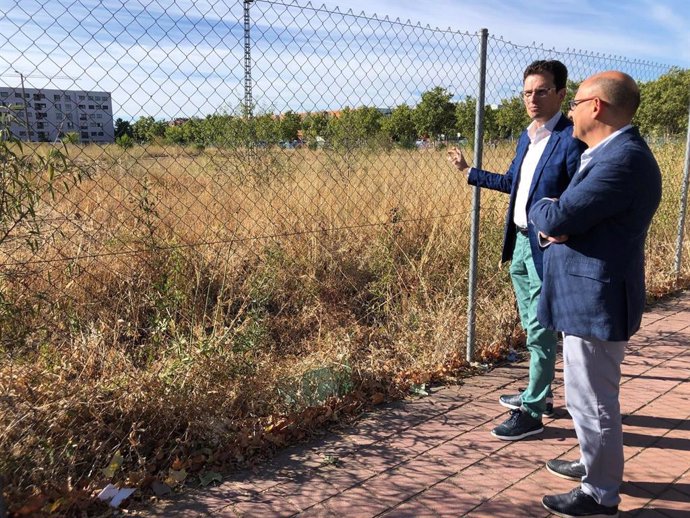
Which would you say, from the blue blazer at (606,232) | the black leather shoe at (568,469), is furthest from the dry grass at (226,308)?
the blue blazer at (606,232)

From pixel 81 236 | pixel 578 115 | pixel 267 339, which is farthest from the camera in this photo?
pixel 81 236

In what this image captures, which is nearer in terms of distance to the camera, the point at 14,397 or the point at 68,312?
the point at 14,397

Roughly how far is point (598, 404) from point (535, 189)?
118cm

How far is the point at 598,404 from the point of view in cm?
239

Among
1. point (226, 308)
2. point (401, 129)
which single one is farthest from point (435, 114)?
point (226, 308)

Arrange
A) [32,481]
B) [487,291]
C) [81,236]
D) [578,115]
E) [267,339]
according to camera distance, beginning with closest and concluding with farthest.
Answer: [578,115], [32,481], [267,339], [81,236], [487,291]

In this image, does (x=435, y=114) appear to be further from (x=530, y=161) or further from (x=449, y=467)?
(x=449, y=467)

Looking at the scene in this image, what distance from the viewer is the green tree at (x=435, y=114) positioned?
501 centimetres

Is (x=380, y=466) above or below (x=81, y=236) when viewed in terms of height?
below

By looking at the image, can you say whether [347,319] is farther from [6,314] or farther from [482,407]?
[6,314]

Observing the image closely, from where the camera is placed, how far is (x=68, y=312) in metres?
4.13

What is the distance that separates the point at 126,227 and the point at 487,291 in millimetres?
3517

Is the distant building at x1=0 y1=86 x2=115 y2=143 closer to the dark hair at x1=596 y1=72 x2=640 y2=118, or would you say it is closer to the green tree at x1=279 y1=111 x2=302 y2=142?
the green tree at x1=279 y1=111 x2=302 y2=142

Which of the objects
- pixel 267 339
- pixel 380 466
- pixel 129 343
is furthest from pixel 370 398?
pixel 129 343
